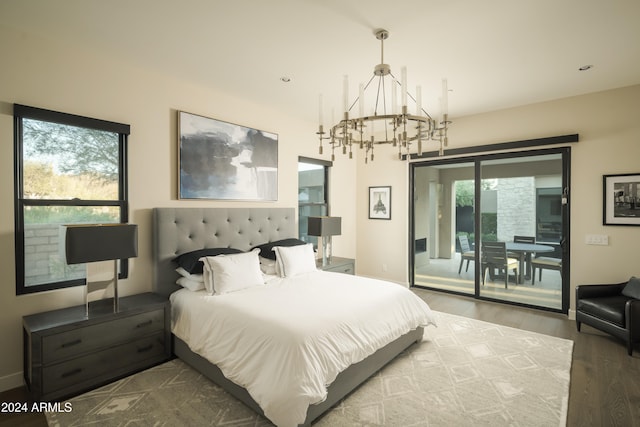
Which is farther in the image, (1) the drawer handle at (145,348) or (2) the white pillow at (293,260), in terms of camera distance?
(2) the white pillow at (293,260)

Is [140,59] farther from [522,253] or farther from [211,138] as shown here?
[522,253]

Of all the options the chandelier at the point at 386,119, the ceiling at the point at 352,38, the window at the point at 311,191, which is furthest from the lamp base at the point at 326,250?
the ceiling at the point at 352,38

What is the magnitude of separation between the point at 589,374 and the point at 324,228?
10.5ft

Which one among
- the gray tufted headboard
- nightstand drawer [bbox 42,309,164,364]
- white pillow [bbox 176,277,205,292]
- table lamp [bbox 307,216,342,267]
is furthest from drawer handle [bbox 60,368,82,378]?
table lamp [bbox 307,216,342,267]

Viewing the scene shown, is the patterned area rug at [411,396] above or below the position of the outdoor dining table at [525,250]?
below

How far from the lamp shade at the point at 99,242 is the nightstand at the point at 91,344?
0.49m

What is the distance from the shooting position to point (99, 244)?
2.45m

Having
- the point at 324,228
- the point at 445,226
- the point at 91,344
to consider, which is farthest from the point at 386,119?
the point at 445,226

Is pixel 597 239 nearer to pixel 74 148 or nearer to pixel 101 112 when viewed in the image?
pixel 101 112

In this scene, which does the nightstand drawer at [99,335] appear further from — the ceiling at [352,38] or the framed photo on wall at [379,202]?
the framed photo on wall at [379,202]

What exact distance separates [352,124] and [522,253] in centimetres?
372

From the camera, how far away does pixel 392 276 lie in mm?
5777

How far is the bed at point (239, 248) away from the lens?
2246 millimetres

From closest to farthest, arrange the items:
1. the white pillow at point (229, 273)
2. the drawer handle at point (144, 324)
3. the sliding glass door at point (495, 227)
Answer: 1. the drawer handle at point (144, 324)
2. the white pillow at point (229, 273)
3. the sliding glass door at point (495, 227)
